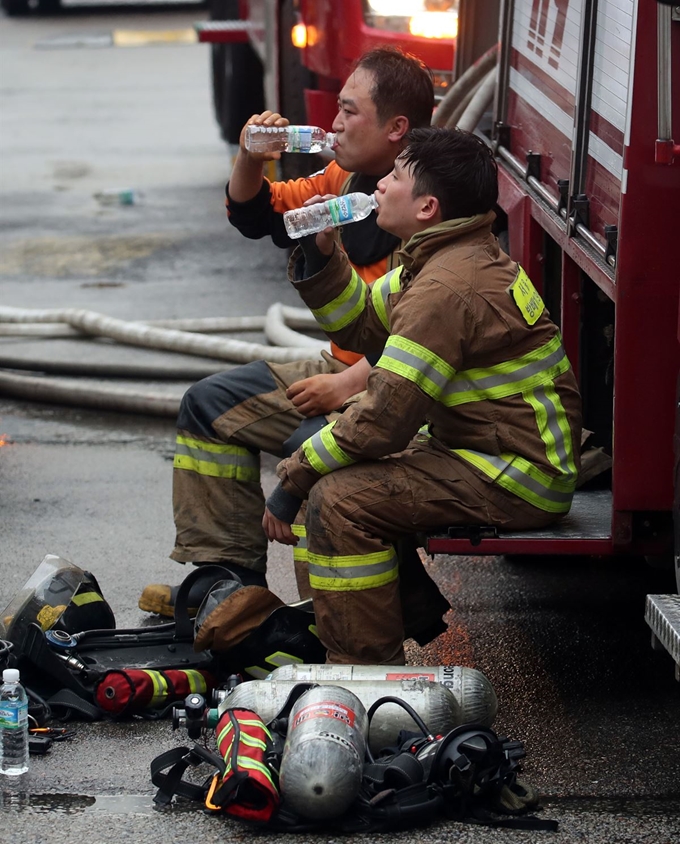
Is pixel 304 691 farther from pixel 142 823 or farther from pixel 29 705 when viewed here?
pixel 29 705

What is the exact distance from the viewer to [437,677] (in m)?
3.32

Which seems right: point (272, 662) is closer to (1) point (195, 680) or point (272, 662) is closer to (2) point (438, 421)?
(1) point (195, 680)

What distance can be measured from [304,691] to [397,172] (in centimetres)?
128

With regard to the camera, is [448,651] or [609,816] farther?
[448,651]

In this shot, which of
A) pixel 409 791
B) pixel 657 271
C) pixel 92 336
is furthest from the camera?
pixel 92 336

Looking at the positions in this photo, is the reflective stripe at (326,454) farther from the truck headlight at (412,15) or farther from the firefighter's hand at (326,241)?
the truck headlight at (412,15)

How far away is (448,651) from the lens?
4.03 metres

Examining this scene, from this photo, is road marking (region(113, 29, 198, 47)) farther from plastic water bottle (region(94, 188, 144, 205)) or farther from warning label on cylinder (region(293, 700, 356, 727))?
warning label on cylinder (region(293, 700, 356, 727))

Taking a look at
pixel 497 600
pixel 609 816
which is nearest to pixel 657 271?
→ pixel 609 816

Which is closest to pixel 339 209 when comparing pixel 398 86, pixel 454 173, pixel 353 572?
pixel 454 173

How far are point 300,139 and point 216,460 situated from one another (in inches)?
37.1

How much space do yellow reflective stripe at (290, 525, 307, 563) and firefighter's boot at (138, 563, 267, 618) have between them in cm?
22

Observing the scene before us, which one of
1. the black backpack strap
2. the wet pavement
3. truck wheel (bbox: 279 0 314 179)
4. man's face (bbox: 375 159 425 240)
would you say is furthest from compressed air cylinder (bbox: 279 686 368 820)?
truck wheel (bbox: 279 0 314 179)

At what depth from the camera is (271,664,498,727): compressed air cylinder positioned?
3.30 metres
